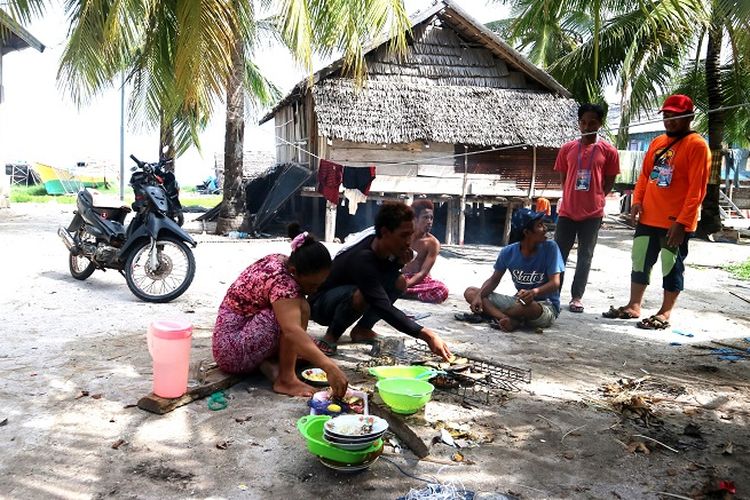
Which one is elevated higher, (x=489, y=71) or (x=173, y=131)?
(x=489, y=71)

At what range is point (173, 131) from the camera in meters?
15.8

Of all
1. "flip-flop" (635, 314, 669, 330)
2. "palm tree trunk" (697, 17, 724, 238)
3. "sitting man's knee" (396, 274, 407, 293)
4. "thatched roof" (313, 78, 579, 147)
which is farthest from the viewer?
"palm tree trunk" (697, 17, 724, 238)

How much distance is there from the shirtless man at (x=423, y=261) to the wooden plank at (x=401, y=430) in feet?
8.77

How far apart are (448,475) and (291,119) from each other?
50.5 feet

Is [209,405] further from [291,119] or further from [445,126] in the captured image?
[291,119]

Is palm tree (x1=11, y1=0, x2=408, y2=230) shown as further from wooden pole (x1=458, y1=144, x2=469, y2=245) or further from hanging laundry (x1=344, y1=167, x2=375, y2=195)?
wooden pole (x1=458, y1=144, x2=469, y2=245)

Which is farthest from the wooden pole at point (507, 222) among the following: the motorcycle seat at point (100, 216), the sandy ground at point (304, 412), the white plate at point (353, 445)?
the white plate at point (353, 445)

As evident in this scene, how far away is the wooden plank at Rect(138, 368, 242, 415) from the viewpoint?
3111 millimetres

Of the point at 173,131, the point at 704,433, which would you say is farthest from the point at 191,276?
the point at 173,131

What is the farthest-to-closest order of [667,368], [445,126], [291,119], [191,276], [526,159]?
[291,119]
[526,159]
[445,126]
[191,276]
[667,368]

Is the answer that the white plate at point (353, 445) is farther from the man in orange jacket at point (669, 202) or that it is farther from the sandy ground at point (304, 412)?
the man in orange jacket at point (669, 202)

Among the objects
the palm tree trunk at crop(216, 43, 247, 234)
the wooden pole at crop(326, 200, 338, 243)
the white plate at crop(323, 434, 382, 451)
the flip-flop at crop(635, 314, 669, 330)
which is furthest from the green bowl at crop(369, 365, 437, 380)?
the palm tree trunk at crop(216, 43, 247, 234)

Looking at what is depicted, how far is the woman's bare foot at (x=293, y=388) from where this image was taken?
341cm

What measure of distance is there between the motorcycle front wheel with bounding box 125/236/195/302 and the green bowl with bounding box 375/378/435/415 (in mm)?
3365
